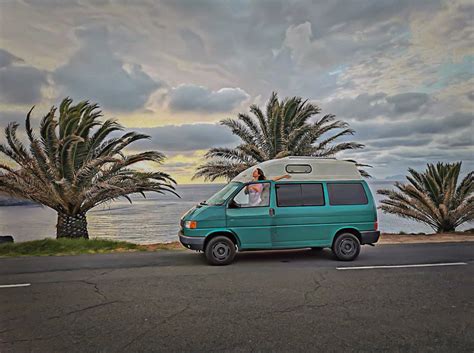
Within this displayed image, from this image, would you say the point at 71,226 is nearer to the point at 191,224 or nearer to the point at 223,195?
the point at 191,224

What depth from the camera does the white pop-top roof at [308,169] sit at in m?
9.51

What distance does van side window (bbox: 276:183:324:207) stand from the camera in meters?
9.25

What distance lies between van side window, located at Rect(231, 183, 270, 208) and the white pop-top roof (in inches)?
13.3

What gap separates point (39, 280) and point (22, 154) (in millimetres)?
8613

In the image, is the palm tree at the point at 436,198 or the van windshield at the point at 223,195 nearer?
the van windshield at the point at 223,195

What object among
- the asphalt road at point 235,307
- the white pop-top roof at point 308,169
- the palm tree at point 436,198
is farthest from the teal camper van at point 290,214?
the palm tree at point 436,198

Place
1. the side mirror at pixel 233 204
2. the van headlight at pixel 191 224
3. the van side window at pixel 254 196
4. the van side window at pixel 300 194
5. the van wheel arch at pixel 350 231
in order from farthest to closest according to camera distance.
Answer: the van wheel arch at pixel 350 231 < the van side window at pixel 300 194 < the van side window at pixel 254 196 < the side mirror at pixel 233 204 < the van headlight at pixel 191 224

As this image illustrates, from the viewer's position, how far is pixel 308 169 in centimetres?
968

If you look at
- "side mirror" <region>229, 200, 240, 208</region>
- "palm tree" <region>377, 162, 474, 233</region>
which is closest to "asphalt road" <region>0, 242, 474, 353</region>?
"side mirror" <region>229, 200, 240, 208</region>

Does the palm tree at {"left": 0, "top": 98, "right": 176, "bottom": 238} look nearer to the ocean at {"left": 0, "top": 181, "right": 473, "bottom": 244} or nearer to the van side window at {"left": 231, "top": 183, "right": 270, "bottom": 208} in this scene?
the ocean at {"left": 0, "top": 181, "right": 473, "bottom": 244}

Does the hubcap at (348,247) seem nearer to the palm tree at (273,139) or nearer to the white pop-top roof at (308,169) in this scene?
the white pop-top roof at (308,169)

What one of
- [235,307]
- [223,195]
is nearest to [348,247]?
[223,195]

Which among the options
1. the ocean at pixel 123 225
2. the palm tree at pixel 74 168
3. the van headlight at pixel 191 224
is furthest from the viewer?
the ocean at pixel 123 225

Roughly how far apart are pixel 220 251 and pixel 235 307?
313 cm
